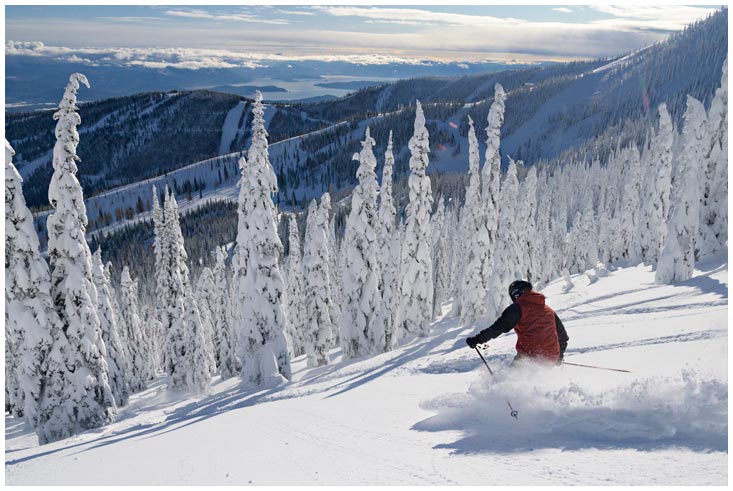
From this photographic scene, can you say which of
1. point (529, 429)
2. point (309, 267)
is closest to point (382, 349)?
point (309, 267)

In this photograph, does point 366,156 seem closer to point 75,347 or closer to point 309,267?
point 309,267

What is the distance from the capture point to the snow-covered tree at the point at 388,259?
2942cm

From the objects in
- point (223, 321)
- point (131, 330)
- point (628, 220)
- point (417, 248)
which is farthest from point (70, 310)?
point (628, 220)

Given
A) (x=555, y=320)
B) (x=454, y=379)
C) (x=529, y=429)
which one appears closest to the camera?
(x=529, y=429)

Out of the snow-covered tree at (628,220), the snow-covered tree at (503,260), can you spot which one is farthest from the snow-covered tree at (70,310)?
the snow-covered tree at (628,220)

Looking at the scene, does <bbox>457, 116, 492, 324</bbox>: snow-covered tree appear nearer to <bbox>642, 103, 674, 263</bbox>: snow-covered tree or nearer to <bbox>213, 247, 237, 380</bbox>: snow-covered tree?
<bbox>642, 103, 674, 263</bbox>: snow-covered tree

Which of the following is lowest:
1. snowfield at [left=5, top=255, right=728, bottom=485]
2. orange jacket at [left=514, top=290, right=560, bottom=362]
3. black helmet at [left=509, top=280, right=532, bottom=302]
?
snowfield at [left=5, top=255, right=728, bottom=485]

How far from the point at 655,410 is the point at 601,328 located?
25.9ft

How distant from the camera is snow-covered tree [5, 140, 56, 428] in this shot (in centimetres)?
1546

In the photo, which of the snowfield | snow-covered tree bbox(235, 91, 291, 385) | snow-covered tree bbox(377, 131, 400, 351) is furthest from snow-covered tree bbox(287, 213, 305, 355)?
the snowfield

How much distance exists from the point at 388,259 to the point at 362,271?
612 cm

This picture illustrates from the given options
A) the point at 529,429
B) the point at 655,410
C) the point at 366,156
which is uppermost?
the point at 366,156

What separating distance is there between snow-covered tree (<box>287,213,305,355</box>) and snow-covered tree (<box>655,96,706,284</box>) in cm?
3100

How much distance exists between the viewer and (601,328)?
13.4m
